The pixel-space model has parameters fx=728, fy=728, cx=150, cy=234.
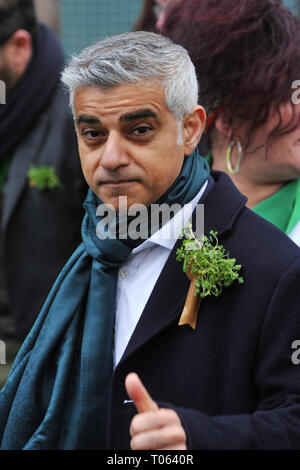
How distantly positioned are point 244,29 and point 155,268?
1.10m

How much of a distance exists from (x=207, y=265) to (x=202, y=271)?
24 millimetres

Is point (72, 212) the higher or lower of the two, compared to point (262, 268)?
higher

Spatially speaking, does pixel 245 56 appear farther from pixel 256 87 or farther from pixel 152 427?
pixel 152 427

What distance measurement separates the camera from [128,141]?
2166mm

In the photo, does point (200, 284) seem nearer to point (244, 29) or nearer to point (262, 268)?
point (262, 268)

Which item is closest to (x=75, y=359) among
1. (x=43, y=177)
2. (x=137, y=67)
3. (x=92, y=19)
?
(x=137, y=67)

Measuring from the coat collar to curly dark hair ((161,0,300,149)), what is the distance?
0.60 m

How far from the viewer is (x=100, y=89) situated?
214 centimetres

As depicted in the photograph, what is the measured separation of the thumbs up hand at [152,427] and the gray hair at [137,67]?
0.86 metres

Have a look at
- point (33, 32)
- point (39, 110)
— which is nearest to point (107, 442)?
point (39, 110)

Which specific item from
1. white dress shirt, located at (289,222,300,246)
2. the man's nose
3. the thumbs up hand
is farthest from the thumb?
white dress shirt, located at (289,222,300,246)

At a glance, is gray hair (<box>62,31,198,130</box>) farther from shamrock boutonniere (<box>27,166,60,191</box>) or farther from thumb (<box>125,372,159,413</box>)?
shamrock boutonniere (<box>27,166,60,191</box>)

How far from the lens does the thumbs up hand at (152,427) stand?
1.82 meters

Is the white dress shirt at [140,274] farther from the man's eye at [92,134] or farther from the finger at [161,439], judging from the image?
the finger at [161,439]
